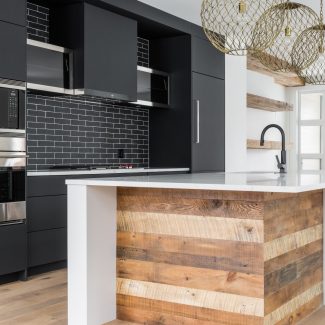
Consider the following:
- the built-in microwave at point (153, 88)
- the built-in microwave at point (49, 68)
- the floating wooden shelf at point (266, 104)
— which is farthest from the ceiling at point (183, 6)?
the floating wooden shelf at point (266, 104)

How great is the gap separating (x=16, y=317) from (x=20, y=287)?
31.7 inches

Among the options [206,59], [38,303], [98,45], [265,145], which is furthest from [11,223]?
[265,145]

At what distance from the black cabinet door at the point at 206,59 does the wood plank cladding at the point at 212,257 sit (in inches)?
129

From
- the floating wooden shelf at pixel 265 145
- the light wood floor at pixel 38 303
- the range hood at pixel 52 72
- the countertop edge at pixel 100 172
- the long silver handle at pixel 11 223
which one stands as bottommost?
the light wood floor at pixel 38 303

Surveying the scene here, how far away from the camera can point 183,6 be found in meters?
5.56

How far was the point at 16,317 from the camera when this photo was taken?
319 cm

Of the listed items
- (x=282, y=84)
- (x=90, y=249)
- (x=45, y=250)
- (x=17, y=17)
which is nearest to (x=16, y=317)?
(x=90, y=249)

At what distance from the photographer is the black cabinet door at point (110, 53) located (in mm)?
4887

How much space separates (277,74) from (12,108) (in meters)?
5.79

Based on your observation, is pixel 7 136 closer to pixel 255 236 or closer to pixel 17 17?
pixel 17 17

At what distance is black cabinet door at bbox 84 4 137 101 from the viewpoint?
16.0 feet

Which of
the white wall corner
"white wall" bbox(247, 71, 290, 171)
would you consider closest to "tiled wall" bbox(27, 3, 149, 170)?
the white wall corner

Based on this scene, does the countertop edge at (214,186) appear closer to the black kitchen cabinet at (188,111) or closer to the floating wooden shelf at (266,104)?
the black kitchen cabinet at (188,111)

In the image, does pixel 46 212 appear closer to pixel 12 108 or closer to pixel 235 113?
pixel 12 108
